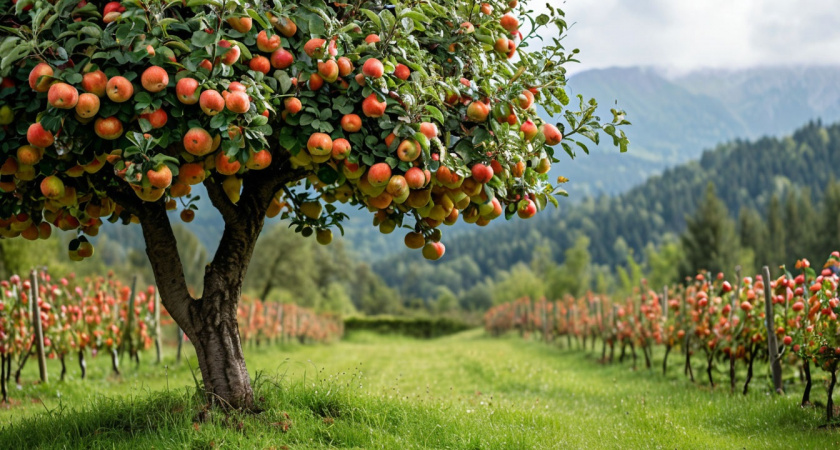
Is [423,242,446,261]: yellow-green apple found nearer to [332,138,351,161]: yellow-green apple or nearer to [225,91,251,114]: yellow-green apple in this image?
[332,138,351,161]: yellow-green apple

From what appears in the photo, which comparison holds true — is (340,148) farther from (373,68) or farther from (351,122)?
(373,68)

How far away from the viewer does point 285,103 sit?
393cm

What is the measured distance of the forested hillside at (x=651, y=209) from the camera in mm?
127688

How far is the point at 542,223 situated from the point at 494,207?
156 meters

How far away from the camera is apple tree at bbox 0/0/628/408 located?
3617mm

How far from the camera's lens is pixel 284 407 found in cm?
555

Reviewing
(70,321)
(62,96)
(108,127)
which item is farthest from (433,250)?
(70,321)

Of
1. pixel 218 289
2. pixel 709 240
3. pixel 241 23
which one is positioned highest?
pixel 709 240

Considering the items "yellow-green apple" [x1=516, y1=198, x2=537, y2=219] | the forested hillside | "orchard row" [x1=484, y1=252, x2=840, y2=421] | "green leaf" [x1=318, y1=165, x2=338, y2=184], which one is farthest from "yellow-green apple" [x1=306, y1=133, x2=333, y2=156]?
the forested hillside

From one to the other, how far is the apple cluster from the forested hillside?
123 m

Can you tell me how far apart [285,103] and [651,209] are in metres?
147

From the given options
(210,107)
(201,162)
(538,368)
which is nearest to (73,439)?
(201,162)

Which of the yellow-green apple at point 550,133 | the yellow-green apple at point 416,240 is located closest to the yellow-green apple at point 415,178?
the yellow-green apple at point 550,133

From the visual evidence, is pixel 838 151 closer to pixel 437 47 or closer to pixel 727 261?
pixel 727 261
